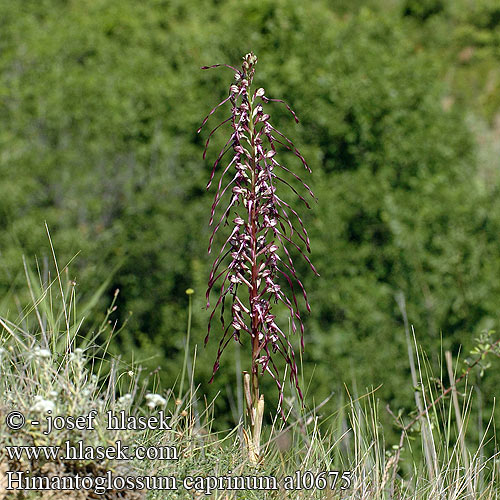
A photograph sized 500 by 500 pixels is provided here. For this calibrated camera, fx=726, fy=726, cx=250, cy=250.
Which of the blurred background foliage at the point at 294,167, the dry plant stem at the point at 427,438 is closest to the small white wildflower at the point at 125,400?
the dry plant stem at the point at 427,438

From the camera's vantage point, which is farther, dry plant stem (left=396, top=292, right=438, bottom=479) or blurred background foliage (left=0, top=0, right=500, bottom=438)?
blurred background foliage (left=0, top=0, right=500, bottom=438)

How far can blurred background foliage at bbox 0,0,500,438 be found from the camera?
9.87 metres

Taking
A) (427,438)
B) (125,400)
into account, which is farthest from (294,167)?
(125,400)

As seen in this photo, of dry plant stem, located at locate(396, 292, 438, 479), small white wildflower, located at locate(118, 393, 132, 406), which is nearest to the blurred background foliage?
dry plant stem, located at locate(396, 292, 438, 479)

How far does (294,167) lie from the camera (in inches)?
439

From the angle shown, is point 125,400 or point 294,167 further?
point 294,167

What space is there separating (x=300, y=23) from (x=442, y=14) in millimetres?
11670

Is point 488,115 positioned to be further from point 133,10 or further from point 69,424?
point 69,424

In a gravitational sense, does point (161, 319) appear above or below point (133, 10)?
below

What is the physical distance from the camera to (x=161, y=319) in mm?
10500

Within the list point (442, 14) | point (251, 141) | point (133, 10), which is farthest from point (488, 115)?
point (251, 141)

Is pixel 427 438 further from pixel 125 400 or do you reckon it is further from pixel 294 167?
pixel 294 167

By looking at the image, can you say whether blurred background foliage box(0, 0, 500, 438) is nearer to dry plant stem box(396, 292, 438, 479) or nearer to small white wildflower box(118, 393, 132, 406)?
dry plant stem box(396, 292, 438, 479)

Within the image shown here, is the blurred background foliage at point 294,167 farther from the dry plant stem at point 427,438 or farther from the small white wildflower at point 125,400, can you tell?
the small white wildflower at point 125,400
